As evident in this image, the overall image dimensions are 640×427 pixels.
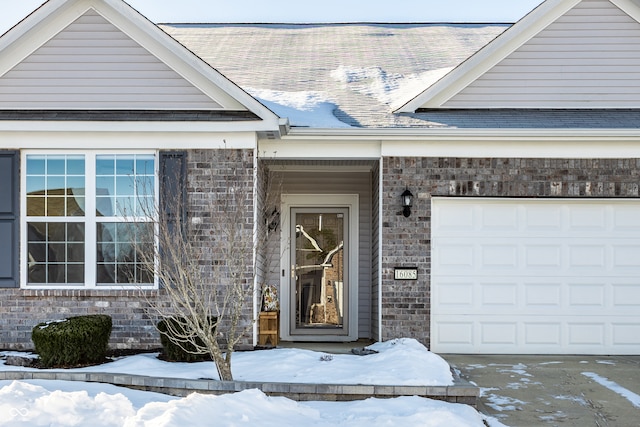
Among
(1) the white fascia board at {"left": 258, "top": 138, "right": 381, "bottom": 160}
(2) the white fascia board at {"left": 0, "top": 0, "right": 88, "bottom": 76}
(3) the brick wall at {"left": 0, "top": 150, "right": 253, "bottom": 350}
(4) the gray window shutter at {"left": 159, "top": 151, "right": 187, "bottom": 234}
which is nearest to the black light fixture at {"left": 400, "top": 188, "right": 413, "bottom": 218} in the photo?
(1) the white fascia board at {"left": 258, "top": 138, "right": 381, "bottom": 160}

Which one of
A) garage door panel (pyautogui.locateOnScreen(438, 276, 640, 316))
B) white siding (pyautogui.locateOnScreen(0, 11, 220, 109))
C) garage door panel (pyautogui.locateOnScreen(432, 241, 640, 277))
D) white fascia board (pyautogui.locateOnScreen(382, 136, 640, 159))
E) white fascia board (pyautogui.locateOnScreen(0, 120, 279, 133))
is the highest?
white siding (pyautogui.locateOnScreen(0, 11, 220, 109))

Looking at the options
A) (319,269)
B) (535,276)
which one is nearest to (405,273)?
(535,276)

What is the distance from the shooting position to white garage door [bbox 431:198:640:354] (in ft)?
32.1

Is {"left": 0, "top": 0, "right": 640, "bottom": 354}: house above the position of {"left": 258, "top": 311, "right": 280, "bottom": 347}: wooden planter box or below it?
above

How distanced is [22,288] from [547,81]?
303 inches

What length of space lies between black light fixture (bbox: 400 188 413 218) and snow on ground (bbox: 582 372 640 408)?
2.96m

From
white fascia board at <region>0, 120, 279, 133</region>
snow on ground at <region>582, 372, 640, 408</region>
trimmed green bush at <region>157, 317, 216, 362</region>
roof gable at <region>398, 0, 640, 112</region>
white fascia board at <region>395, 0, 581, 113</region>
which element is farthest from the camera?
roof gable at <region>398, 0, 640, 112</region>

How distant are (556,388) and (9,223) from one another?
7.01 m

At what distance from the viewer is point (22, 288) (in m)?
9.41

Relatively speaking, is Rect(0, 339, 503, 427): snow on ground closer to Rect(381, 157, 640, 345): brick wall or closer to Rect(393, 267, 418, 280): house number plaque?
Rect(393, 267, 418, 280): house number plaque

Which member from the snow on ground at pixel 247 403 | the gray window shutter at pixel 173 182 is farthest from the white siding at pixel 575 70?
the snow on ground at pixel 247 403

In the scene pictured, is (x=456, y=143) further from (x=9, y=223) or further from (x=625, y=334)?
(x=9, y=223)

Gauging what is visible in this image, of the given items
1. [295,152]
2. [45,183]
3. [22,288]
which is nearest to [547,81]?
[295,152]

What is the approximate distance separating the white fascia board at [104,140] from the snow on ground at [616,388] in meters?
5.04
